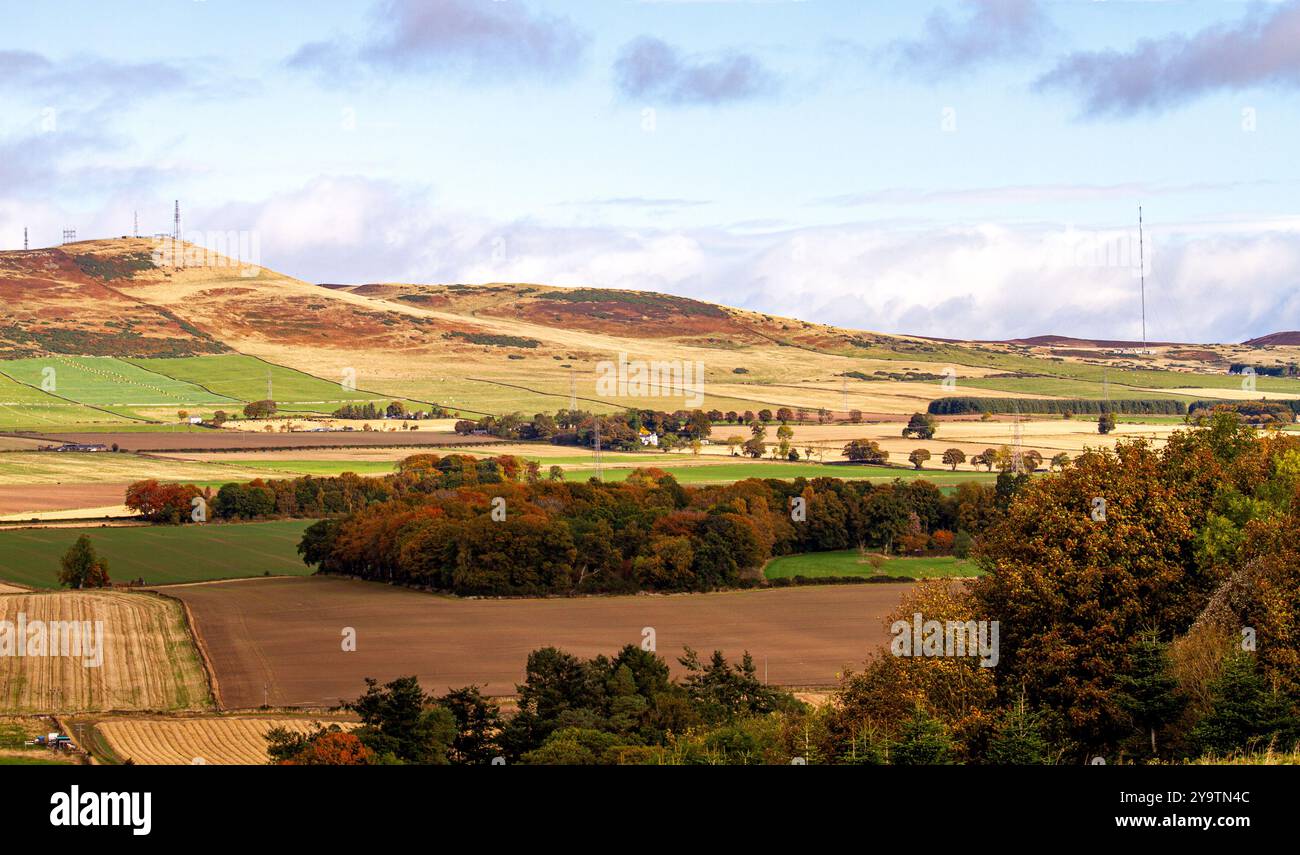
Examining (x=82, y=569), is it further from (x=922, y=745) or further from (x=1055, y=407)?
(x=1055, y=407)

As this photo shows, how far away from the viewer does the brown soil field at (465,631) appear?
55.7 metres

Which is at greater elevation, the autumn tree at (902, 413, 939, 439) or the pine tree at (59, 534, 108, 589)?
the autumn tree at (902, 413, 939, 439)

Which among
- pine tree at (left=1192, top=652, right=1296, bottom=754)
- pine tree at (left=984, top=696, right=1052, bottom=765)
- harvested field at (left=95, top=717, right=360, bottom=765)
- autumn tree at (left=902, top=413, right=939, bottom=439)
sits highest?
autumn tree at (left=902, top=413, right=939, bottom=439)

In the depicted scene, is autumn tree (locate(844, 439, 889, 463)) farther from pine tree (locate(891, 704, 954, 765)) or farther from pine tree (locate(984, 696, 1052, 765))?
pine tree (locate(891, 704, 954, 765))

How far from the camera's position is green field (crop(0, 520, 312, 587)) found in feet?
263

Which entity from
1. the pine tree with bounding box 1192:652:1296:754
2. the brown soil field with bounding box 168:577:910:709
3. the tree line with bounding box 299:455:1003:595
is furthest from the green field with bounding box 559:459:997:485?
the pine tree with bounding box 1192:652:1296:754

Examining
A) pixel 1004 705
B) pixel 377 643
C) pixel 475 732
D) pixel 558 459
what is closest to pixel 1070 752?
pixel 1004 705

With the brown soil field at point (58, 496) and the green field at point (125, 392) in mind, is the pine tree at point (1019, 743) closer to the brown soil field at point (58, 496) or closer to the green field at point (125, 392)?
the brown soil field at point (58, 496)

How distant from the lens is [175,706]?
5069cm

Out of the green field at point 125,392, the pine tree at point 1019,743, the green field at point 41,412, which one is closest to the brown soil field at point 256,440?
the green field at point 41,412

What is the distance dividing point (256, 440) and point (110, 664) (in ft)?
311

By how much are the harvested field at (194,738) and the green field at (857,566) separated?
Answer: 42.2 metres

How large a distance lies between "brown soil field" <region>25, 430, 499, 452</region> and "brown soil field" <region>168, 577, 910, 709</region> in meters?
63.1

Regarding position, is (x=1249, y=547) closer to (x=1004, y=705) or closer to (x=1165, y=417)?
(x=1004, y=705)
